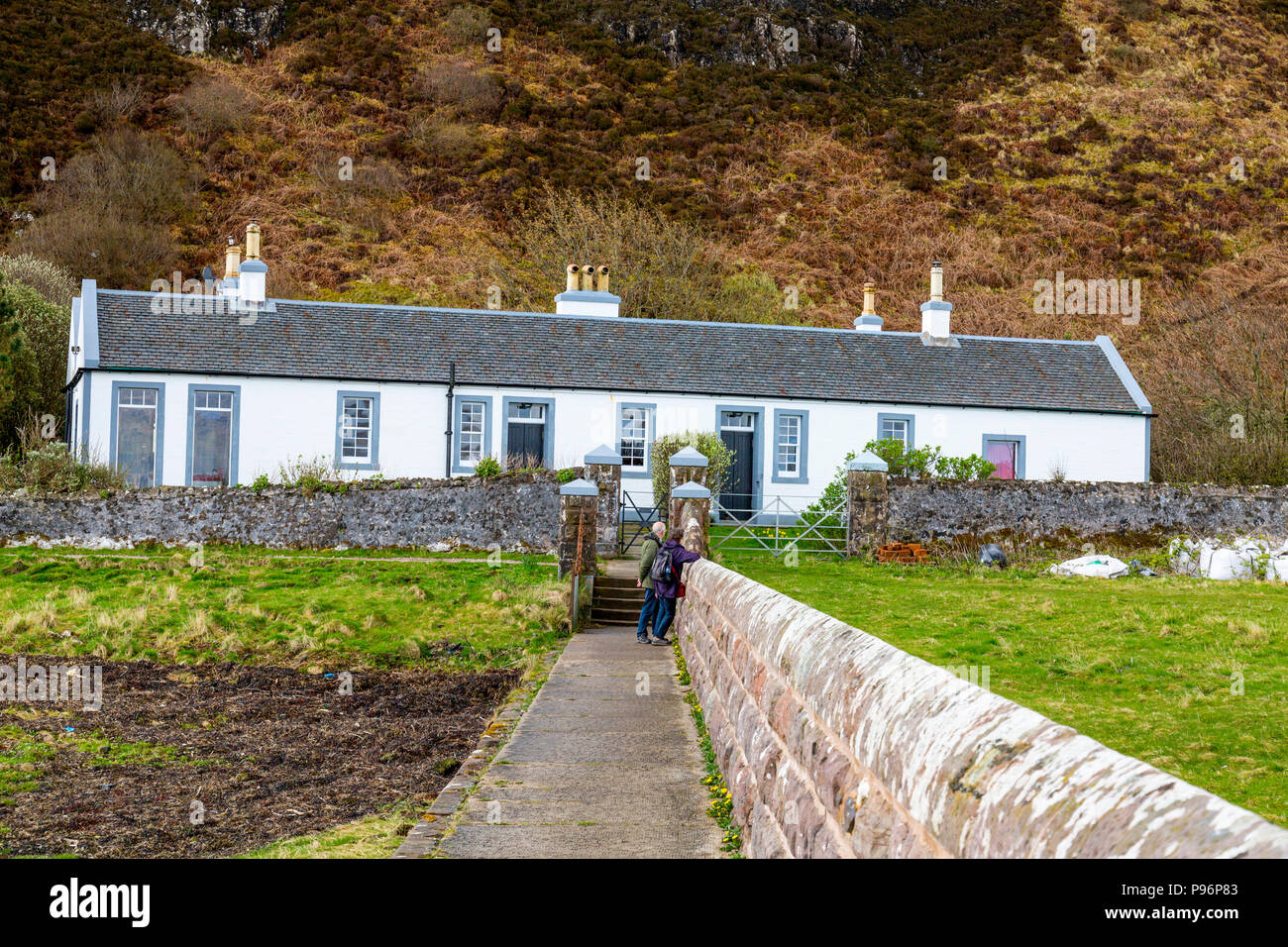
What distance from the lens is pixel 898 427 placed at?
28.8 metres

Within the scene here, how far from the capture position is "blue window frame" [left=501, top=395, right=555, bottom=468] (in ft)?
90.3

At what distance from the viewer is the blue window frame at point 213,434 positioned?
85.8 ft

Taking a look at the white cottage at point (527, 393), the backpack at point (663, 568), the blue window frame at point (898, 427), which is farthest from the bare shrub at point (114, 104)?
A: the backpack at point (663, 568)

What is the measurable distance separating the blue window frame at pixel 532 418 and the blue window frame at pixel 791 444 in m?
5.21

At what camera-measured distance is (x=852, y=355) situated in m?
30.2

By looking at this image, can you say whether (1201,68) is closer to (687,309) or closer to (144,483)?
(687,309)

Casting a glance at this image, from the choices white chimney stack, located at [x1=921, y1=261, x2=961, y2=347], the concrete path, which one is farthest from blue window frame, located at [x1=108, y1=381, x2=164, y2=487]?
white chimney stack, located at [x1=921, y1=261, x2=961, y2=347]

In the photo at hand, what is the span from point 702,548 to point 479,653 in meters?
3.53

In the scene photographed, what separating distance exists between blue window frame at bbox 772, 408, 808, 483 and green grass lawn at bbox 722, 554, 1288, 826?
6.94 m

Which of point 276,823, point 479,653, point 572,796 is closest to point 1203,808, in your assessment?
point 572,796

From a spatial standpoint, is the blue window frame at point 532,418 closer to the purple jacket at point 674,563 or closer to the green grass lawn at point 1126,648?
the green grass lawn at point 1126,648

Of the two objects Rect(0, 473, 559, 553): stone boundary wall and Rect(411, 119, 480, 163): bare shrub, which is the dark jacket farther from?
Rect(411, 119, 480, 163): bare shrub

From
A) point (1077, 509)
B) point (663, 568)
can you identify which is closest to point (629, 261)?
point (1077, 509)

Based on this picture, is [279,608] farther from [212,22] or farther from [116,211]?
[212,22]
